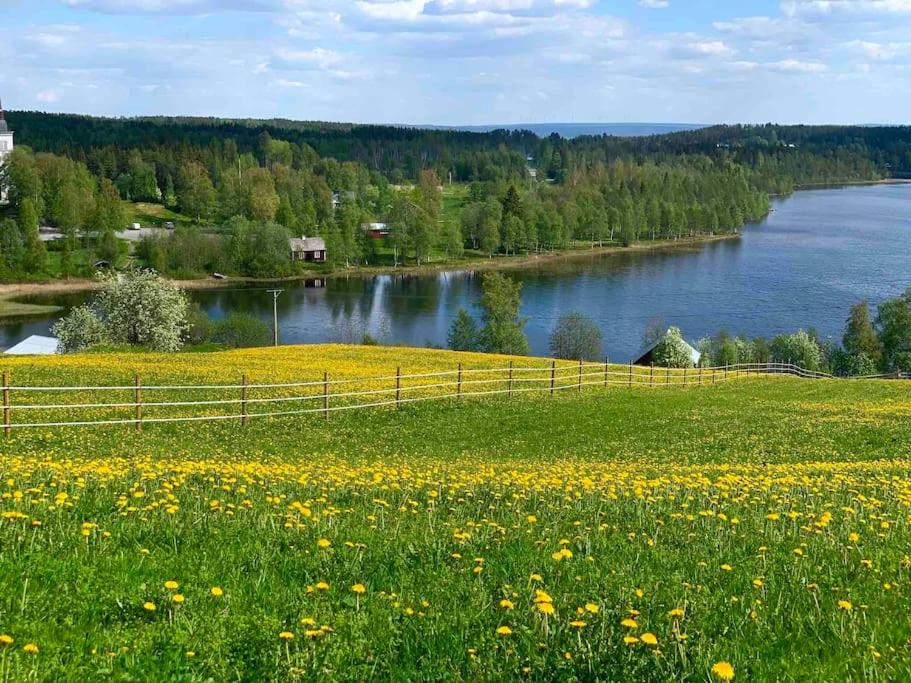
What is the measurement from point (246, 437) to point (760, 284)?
10615 centimetres

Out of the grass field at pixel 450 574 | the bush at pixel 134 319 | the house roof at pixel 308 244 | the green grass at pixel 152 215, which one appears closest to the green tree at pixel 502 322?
the bush at pixel 134 319

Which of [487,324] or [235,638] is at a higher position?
[235,638]

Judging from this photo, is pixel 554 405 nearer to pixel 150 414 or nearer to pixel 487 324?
pixel 150 414

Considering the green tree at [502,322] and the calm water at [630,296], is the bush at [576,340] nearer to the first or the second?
the calm water at [630,296]

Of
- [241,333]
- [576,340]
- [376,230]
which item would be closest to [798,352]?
[576,340]

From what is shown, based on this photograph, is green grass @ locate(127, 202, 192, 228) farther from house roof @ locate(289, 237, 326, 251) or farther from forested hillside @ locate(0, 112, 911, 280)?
house roof @ locate(289, 237, 326, 251)

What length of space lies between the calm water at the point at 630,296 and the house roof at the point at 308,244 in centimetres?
1515

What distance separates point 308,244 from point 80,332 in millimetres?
85844

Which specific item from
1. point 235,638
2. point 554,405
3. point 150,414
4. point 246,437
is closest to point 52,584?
point 235,638

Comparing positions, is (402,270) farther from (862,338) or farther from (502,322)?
(862,338)

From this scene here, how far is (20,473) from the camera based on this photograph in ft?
37.3

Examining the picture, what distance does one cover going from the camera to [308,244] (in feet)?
471

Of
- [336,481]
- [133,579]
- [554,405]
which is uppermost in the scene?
[133,579]

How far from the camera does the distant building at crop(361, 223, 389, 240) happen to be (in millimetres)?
153125
